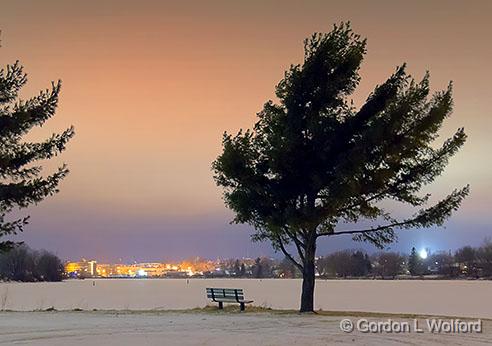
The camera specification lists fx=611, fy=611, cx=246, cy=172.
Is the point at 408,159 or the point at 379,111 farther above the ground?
the point at 379,111

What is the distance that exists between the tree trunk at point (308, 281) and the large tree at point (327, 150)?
35 mm

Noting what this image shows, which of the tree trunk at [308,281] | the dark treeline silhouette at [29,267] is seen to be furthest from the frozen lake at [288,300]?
the dark treeline silhouette at [29,267]

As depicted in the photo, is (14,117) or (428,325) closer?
(428,325)

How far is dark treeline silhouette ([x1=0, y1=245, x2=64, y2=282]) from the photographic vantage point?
12712 cm

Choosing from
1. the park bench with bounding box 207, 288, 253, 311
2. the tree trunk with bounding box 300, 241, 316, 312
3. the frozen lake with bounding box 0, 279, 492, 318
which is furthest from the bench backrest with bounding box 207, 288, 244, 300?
the frozen lake with bounding box 0, 279, 492, 318

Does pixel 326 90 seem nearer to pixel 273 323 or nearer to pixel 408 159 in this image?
pixel 408 159

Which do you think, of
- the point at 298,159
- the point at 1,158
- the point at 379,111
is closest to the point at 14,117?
the point at 1,158

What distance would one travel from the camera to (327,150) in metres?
20.1

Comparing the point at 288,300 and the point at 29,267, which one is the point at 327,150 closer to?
the point at 288,300

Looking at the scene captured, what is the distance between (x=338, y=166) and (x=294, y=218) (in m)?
2.16

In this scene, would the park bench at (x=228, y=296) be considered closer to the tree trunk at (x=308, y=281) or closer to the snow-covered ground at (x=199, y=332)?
the tree trunk at (x=308, y=281)

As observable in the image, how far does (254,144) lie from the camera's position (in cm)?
2097

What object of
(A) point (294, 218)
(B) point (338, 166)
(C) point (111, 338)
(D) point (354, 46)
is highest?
(D) point (354, 46)

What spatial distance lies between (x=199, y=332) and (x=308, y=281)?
25.9 feet
